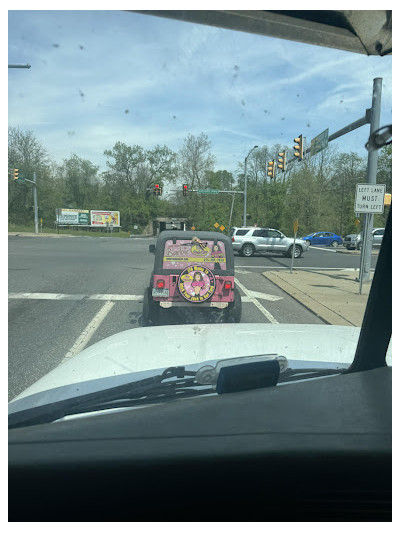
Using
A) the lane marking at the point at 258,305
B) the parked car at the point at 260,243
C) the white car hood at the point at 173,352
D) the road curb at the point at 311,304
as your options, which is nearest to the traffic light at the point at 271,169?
the white car hood at the point at 173,352

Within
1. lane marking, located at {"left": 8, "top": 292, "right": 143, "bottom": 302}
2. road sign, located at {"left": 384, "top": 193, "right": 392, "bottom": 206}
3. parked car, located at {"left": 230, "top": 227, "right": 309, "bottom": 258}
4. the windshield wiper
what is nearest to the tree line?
road sign, located at {"left": 384, "top": 193, "right": 392, "bottom": 206}

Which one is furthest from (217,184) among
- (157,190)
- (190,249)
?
(190,249)

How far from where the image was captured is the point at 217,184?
432 centimetres

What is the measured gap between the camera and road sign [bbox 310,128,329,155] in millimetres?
2425

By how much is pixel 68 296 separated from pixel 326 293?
18.3 ft

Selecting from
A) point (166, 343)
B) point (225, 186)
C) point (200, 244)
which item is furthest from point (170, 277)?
point (166, 343)

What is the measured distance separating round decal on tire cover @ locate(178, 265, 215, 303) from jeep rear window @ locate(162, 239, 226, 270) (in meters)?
0.14

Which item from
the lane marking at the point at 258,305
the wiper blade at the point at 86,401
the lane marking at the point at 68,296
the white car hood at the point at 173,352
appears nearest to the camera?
the wiper blade at the point at 86,401

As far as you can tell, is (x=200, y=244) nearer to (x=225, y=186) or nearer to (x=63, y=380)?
(x=225, y=186)

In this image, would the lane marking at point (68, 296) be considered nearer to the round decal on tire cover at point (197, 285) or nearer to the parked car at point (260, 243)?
the round decal on tire cover at point (197, 285)

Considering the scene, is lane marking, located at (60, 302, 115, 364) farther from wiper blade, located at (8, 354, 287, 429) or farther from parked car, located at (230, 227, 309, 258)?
parked car, located at (230, 227, 309, 258)

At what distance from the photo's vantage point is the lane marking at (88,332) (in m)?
5.26

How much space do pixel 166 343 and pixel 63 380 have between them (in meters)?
0.63

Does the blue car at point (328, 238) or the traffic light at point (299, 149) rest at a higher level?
the traffic light at point (299, 149)
